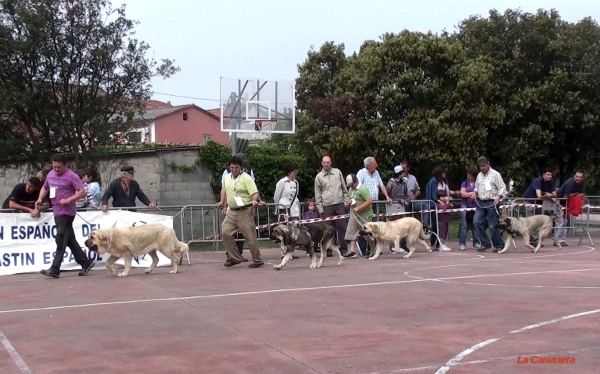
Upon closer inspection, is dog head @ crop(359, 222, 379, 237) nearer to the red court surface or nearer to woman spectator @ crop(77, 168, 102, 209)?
the red court surface

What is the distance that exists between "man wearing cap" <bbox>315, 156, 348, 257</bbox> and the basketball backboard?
23.6 feet

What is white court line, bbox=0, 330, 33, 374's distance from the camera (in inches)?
246

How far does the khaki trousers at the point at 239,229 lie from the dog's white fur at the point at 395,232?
8.11 ft

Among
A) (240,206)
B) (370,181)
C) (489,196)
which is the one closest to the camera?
(240,206)

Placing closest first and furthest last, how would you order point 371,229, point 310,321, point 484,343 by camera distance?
point 484,343
point 310,321
point 371,229

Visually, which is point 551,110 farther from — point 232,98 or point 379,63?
point 232,98

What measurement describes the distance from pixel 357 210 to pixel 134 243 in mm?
4697

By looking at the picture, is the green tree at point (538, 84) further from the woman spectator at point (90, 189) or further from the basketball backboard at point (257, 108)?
the woman spectator at point (90, 189)

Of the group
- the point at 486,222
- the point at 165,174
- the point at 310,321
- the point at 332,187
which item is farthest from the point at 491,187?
the point at 165,174

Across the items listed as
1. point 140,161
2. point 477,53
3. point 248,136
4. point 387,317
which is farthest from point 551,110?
point 387,317

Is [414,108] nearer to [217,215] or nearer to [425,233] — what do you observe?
[425,233]

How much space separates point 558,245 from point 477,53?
616 inches

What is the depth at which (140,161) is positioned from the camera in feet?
86.1

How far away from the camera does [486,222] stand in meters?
17.0
